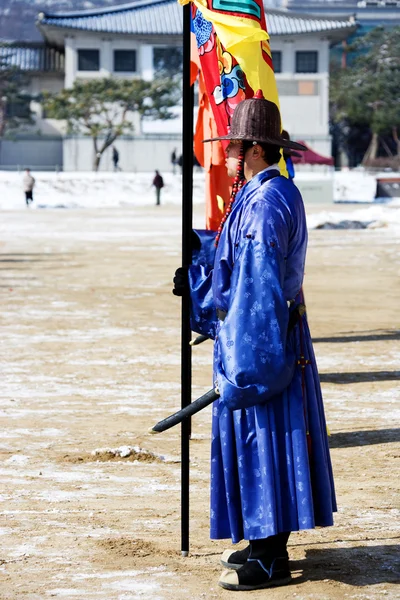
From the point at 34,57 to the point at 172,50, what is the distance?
28.3 feet

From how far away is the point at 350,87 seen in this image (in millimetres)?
61688

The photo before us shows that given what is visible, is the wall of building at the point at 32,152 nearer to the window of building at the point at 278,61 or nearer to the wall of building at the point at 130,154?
the wall of building at the point at 130,154

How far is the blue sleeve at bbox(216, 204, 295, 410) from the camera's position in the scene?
4074 mm

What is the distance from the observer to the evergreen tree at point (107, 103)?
5503 cm

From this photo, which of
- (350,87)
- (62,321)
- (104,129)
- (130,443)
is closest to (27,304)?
(62,321)

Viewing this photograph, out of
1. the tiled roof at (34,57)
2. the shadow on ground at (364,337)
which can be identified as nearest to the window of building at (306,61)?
the tiled roof at (34,57)

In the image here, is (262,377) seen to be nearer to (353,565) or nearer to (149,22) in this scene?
(353,565)

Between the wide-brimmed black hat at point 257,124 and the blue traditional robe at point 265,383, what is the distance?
13cm

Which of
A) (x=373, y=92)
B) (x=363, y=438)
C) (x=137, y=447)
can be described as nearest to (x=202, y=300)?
(x=137, y=447)

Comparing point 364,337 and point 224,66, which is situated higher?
point 224,66

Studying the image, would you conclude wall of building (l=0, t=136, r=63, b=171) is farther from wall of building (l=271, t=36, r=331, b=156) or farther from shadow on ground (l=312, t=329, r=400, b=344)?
shadow on ground (l=312, t=329, r=400, b=344)

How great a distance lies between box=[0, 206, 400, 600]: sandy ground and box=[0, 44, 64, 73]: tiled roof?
50.1 m

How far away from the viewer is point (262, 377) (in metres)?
4.07

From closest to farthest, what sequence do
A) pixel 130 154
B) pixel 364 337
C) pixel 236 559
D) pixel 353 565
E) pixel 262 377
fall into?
1. pixel 262 377
2. pixel 236 559
3. pixel 353 565
4. pixel 364 337
5. pixel 130 154
